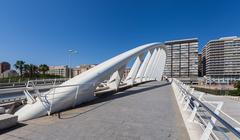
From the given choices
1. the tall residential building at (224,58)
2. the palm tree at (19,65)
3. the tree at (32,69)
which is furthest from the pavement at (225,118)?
the tall residential building at (224,58)

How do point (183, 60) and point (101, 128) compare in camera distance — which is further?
point (183, 60)

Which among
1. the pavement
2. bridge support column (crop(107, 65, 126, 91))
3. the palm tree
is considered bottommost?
the pavement

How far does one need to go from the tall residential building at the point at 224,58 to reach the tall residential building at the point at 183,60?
13.9 metres

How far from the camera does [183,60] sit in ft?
294

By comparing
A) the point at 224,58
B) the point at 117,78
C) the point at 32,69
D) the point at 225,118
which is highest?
the point at 224,58

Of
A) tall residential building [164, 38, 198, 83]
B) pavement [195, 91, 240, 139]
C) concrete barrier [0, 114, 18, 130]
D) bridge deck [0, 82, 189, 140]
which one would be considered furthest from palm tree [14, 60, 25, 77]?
tall residential building [164, 38, 198, 83]

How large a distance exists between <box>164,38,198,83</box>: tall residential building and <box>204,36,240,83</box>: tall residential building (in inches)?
547

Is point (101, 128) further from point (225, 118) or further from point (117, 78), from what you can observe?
point (117, 78)

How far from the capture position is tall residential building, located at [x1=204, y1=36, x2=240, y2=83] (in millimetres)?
89938

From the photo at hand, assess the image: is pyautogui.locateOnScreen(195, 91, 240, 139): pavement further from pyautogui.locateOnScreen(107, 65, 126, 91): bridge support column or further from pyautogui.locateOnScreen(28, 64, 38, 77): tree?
pyautogui.locateOnScreen(28, 64, 38, 77): tree

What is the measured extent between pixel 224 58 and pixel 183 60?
27.6 m

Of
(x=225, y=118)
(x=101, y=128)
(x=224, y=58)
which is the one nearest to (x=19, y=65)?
(x=101, y=128)

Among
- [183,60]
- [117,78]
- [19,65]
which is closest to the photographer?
[117,78]

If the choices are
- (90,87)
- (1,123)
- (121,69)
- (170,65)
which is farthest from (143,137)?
(170,65)
